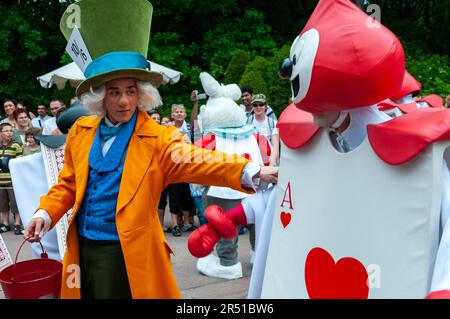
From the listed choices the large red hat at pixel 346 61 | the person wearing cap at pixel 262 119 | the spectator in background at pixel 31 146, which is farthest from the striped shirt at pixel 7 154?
the large red hat at pixel 346 61

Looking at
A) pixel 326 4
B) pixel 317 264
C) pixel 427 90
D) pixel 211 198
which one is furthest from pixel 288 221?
pixel 427 90

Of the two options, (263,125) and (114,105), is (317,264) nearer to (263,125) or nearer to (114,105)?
(114,105)

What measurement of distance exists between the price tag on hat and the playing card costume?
1100 mm

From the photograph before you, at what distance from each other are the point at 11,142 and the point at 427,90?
748 cm

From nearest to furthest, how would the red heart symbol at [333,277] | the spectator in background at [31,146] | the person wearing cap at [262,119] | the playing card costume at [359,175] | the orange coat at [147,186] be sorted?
the playing card costume at [359,175] < the red heart symbol at [333,277] < the orange coat at [147,186] < the person wearing cap at [262,119] < the spectator in background at [31,146]

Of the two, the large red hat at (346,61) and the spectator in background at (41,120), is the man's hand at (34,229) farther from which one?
the spectator in background at (41,120)

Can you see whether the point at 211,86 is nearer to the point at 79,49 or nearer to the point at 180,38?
the point at 79,49

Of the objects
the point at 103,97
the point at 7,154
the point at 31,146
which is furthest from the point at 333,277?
the point at 7,154

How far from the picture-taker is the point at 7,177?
686 cm

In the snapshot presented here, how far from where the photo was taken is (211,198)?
4.88 m

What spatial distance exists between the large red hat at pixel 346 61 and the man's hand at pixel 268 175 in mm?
436

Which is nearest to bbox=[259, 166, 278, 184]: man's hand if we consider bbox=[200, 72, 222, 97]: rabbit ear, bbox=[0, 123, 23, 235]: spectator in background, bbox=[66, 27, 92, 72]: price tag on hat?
bbox=[66, 27, 92, 72]: price tag on hat

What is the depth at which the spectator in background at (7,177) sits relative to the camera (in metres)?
6.81

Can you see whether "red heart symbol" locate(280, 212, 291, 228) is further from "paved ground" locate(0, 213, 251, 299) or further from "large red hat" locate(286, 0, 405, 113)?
"paved ground" locate(0, 213, 251, 299)
